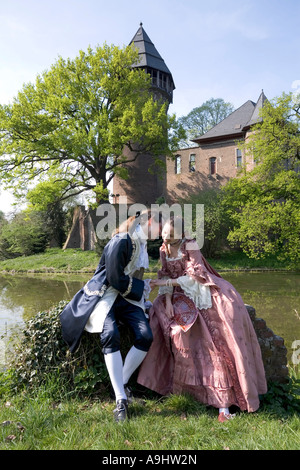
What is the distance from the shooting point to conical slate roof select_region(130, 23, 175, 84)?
31.6 m

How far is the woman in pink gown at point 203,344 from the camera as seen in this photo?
3047 mm

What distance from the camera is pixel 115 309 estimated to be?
10.8 ft

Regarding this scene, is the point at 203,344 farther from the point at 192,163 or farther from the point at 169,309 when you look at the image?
the point at 192,163

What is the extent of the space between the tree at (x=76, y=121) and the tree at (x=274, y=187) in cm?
808

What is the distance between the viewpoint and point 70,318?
318 centimetres

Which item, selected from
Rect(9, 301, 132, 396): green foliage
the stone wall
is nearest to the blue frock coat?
Rect(9, 301, 132, 396): green foliage

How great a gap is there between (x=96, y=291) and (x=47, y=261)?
70.6ft

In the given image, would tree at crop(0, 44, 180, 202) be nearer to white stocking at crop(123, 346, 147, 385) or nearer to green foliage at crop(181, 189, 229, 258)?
green foliage at crop(181, 189, 229, 258)

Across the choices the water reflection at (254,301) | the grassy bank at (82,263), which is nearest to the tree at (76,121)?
the grassy bank at (82,263)

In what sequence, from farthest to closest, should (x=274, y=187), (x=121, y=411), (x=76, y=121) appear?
(x=76, y=121), (x=274, y=187), (x=121, y=411)

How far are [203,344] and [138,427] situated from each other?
1.02 meters

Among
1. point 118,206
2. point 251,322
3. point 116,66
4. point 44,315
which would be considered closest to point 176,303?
point 251,322

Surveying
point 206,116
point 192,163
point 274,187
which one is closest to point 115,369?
point 274,187

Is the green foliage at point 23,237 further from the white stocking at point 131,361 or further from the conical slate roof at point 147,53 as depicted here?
the white stocking at point 131,361
